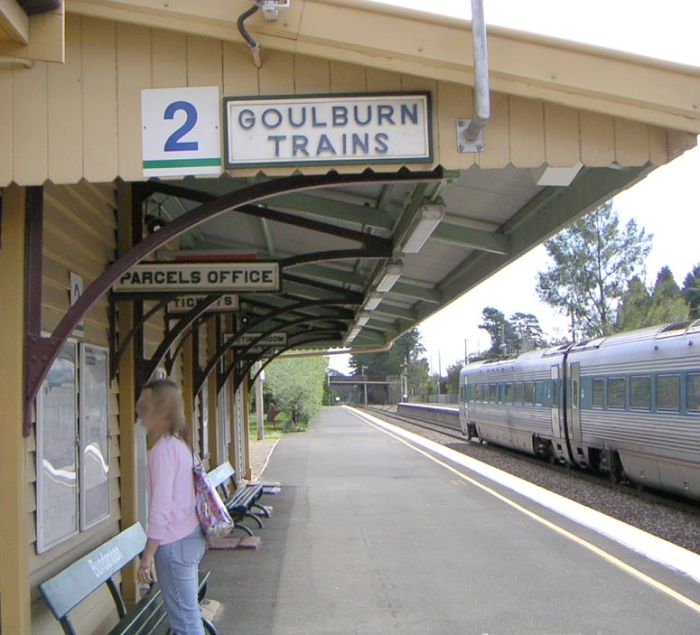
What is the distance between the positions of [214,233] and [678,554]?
5.96 m

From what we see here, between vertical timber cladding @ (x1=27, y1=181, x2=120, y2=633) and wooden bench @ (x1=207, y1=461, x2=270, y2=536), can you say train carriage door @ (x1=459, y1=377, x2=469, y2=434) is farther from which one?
vertical timber cladding @ (x1=27, y1=181, x2=120, y2=633)

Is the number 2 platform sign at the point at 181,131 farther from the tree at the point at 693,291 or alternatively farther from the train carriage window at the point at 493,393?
the tree at the point at 693,291

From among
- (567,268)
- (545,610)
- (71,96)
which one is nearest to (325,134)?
(71,96)

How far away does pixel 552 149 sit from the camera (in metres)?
4.00

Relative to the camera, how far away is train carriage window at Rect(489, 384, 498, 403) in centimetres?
2247

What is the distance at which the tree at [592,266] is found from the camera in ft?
157

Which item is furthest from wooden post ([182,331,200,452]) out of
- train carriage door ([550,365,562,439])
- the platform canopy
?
train carriage door ([550,365,562,439])

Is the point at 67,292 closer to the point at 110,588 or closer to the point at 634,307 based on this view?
the point at 110,588

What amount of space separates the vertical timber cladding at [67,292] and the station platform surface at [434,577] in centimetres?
109

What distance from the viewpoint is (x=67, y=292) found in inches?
197

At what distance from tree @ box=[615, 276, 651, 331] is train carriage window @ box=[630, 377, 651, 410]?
110ft

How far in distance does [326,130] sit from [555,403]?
1398 cm

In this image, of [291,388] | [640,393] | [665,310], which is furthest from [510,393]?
[665,310]

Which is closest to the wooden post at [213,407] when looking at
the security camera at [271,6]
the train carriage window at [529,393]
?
the security camera at [271,6]
